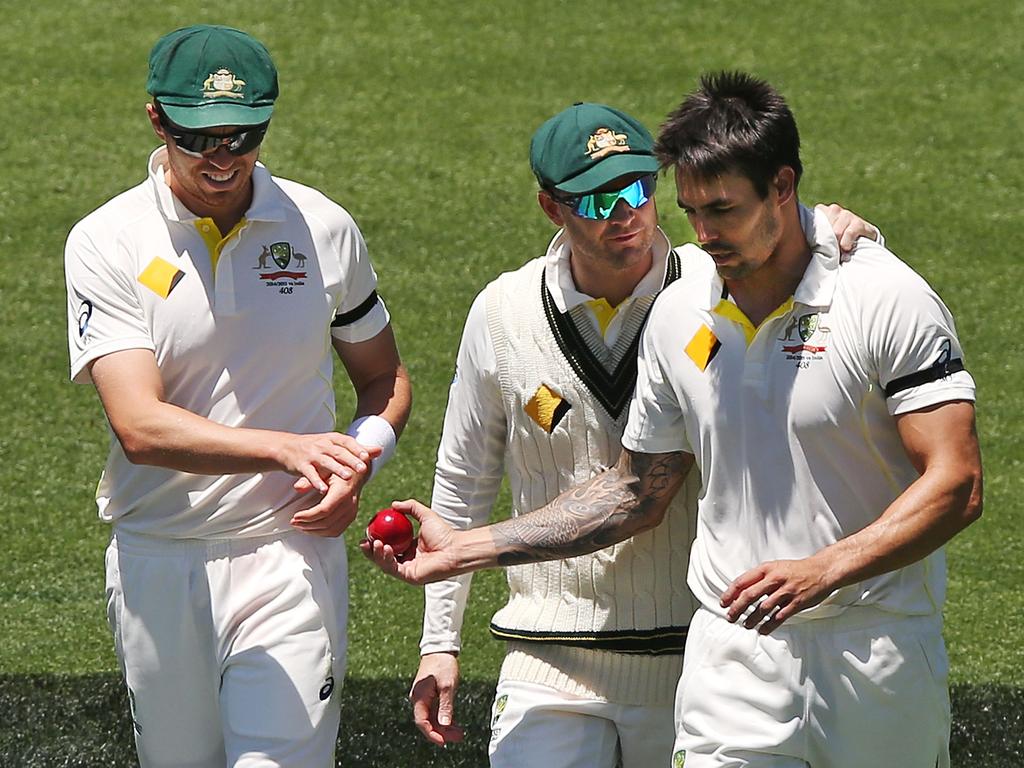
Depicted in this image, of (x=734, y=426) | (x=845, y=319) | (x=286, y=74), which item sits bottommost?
(x=734, y=426)

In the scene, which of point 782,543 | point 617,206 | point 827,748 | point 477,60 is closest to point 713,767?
point 827,748

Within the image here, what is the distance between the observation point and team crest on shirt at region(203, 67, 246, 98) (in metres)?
4.17

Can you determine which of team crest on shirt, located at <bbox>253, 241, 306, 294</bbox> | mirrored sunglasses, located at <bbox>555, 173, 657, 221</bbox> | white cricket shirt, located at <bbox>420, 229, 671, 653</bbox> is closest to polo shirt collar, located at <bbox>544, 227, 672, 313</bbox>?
white cricket shirt, located at <bbox>420, 229, 671, 653</bbox>

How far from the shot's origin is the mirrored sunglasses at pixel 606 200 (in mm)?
4023

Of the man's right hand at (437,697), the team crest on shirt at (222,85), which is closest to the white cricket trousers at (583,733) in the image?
the man's right hand at (437,697)

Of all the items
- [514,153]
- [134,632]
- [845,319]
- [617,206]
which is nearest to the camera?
[845,319]

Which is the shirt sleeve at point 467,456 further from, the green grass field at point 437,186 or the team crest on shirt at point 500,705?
the green grass field at point 437,186

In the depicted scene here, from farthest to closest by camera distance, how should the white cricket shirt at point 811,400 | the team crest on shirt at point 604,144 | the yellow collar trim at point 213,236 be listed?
the yellow collar trim at point 213,236 < the team crest on shirt at point 604,144 < the white cricket shirt at point 811,400

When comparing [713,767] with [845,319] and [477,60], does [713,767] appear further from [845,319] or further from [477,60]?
[477,60]

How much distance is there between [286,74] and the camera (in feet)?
38.4

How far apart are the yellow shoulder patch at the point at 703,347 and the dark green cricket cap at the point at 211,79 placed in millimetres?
1154

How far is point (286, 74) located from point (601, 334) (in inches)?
315

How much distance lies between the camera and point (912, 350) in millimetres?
3510

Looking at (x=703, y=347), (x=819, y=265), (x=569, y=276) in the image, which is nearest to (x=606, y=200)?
(x=569, y=276)
